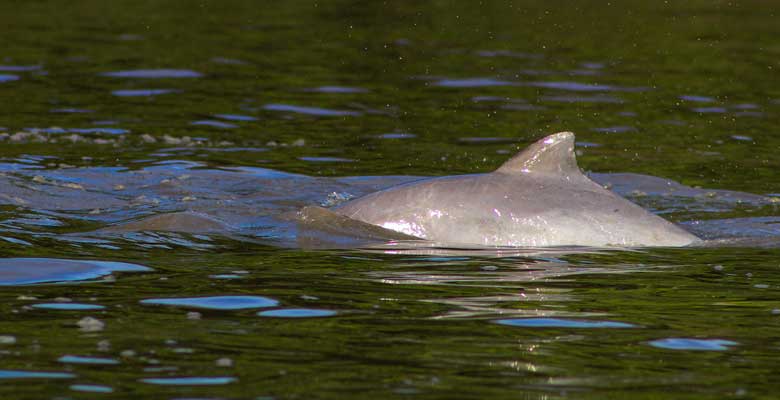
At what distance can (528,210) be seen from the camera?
34.8ft

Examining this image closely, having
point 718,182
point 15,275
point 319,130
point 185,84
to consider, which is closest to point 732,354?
point 15,275

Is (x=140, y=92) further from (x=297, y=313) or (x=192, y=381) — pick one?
(x=192, y=381)

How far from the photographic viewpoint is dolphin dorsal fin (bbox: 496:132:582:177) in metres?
10.6

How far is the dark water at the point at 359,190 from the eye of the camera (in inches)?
258

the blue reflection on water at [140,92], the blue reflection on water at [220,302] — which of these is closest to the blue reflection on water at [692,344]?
the blue reflection on water at [220,302]

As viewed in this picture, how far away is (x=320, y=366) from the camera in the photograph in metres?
6.43

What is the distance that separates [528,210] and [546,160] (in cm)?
45

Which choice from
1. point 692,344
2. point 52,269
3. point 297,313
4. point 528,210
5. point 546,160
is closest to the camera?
point 692,344

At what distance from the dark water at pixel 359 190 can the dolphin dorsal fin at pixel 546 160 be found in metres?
0.91

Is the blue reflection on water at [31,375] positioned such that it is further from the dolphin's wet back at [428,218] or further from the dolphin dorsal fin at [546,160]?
the dolphin dorsal fin at [546,160]

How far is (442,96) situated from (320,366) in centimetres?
1368

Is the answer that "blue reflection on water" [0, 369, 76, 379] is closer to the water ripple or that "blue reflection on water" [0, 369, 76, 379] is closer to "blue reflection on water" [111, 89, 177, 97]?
"blue reflection on water" [111, 89, 177, 97]

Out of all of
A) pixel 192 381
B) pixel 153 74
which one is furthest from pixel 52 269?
pixel 153 74

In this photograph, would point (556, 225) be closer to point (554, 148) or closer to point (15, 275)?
point (554, 148)
